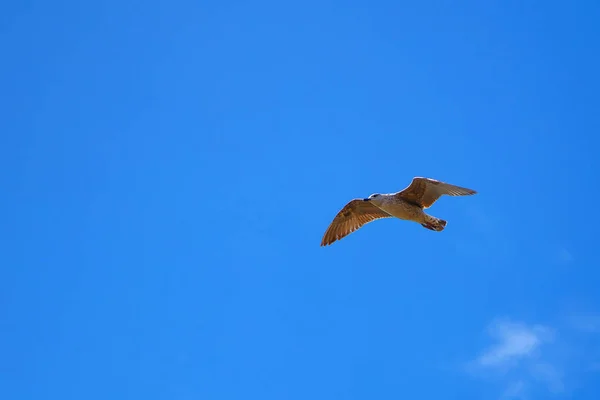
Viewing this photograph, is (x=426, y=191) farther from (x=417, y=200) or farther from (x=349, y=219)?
(x=349, y=219)

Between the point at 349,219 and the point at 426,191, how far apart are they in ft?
9.44

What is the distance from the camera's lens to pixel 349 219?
63.8 feet

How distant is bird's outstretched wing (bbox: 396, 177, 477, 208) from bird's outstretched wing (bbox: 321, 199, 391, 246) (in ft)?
5.79

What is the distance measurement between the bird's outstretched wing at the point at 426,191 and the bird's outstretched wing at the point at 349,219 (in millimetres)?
1764

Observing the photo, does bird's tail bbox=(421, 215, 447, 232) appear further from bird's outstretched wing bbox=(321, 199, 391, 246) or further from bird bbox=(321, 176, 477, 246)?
bird's outstretched wing bbox=(321, 199, 391, 246)

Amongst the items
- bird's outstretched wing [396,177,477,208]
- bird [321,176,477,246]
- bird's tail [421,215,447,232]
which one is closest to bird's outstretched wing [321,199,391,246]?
bird [321,176,477,246]

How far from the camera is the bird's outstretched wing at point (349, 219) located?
19.1m

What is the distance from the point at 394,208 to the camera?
57.3ft

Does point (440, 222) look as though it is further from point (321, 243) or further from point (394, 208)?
point (321, 243)

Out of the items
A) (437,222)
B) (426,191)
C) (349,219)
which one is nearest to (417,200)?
(426,191)

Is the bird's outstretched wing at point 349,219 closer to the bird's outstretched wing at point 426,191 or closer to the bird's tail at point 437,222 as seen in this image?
the bird's outstretched wing at point 426,191

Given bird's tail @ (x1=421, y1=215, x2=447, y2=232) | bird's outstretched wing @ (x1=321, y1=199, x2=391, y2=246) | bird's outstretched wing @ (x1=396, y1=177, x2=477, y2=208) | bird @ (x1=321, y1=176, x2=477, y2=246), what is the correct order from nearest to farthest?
bird's outstretched wing @ (x1=396, y1=177, x2=477, y2=208)
bird @ (x1=321, y1=176, x2=477, y2=246)
bird's tail @ (x1=421, y1=215, x2=447, y2=232)
bird's outstretched wing @ (x1=321, y1=199, x2=391, y2=246)

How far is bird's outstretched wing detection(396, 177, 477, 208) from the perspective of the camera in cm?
1664

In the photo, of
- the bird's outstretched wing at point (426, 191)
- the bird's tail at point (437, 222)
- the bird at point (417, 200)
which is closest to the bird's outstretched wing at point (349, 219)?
the bird at point (417, 200)
